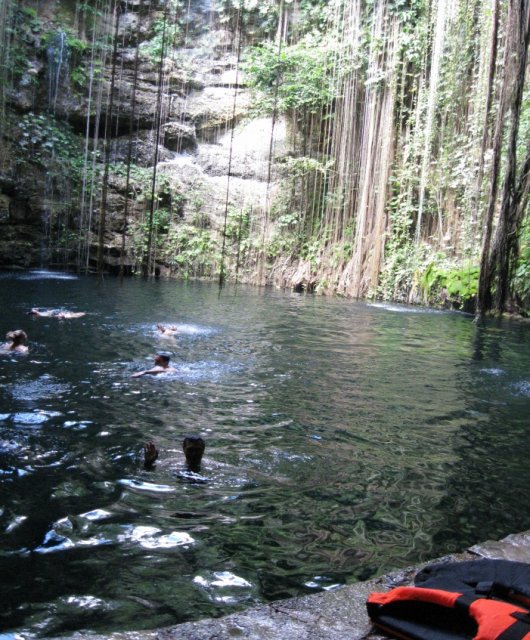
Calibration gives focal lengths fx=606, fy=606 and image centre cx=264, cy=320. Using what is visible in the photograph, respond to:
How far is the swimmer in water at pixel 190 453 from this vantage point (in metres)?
2.80

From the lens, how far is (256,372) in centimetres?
541

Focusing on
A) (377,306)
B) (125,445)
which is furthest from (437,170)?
(125,445)

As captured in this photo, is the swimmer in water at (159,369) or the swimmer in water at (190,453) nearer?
the swimmer in water at (190,453)

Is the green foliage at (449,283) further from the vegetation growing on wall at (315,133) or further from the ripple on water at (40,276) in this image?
the ripple on water at (40,276)

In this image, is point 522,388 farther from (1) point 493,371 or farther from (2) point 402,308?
(2) point 402,308

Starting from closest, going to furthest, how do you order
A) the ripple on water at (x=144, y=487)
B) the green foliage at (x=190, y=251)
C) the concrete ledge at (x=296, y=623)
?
the concrete ledge at (x=296, y=623)
the ripple on water at (x=144, y=487)
the green foliage at (x=190, y=251)

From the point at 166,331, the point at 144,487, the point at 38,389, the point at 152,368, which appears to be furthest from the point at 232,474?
the point at 166,331

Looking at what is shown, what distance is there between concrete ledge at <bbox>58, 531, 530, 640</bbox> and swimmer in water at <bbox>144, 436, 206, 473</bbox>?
1340 millimetres

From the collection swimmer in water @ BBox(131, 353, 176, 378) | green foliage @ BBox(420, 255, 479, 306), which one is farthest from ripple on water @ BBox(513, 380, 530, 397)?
green foliage @ BBox(420, 255, 479, 306)

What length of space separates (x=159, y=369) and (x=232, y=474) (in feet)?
7.41

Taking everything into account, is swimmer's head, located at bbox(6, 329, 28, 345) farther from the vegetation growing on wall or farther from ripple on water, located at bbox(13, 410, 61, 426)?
the vegetation growing on wall

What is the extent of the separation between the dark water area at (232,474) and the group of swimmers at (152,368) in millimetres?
78

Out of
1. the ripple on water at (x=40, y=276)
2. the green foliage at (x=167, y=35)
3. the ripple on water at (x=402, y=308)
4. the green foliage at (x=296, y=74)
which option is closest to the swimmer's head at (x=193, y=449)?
the ripple on water at (x=402, y=308)

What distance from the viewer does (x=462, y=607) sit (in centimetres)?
126
